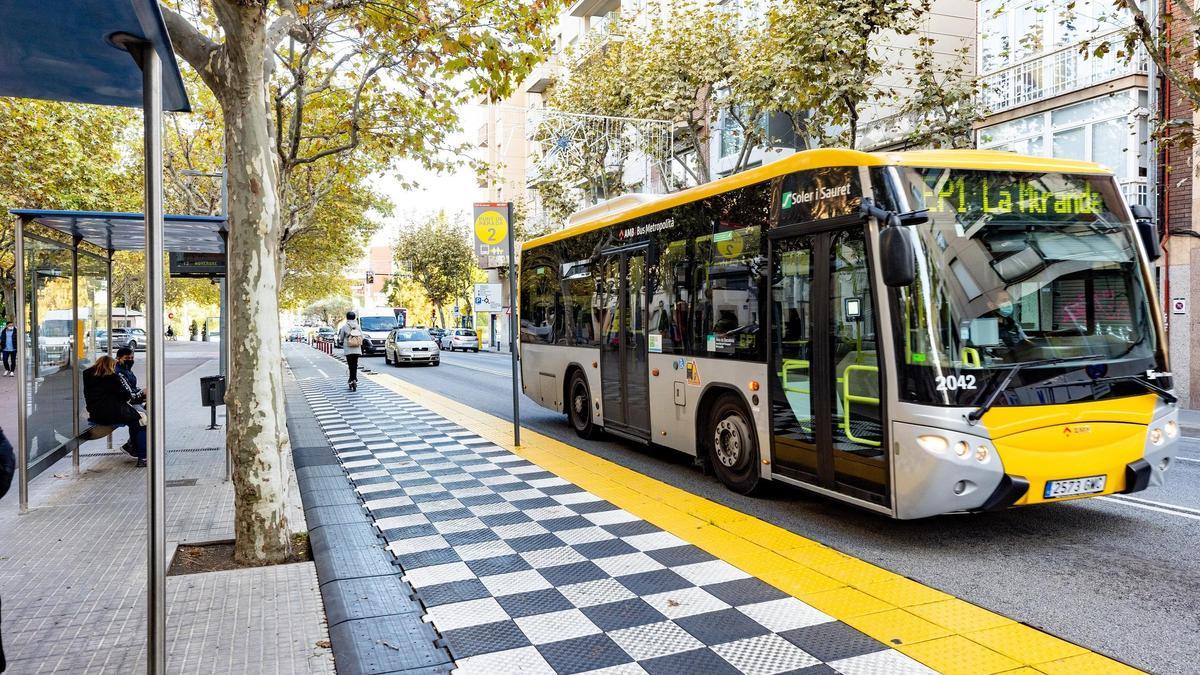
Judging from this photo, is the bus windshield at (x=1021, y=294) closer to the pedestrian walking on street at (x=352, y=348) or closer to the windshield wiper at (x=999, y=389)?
the windshield wiper at (x=999, y=389)

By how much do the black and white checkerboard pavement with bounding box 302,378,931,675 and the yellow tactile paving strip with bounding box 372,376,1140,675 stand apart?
169 mm

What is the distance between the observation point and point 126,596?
4.83 metres

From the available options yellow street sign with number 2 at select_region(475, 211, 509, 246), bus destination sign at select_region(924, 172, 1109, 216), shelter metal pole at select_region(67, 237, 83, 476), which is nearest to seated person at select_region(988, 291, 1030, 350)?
bus destination sign at select_region(924, 172, 1109, 216)

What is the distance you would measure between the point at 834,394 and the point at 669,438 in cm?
300

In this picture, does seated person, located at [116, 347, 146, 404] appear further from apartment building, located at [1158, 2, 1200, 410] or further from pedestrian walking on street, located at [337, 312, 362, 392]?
apartment building, located at [1158, 2, 1200, 410]

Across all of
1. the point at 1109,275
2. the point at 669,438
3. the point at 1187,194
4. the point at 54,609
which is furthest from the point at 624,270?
the point at 1187,194

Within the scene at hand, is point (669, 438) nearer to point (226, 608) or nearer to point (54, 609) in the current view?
point (226, 608)

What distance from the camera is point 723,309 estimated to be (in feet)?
25.5

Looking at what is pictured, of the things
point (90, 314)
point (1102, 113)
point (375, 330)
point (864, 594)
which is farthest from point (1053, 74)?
point (375, 330)

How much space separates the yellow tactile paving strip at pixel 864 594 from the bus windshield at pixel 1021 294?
1278 millimetres

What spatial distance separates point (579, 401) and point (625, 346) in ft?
7.03

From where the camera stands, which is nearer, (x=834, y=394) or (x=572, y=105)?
(x=834, y=394)

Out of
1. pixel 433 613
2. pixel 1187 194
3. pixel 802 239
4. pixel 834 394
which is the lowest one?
pixel 433 613

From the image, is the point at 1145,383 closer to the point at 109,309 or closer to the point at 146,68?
the point at 146,68
